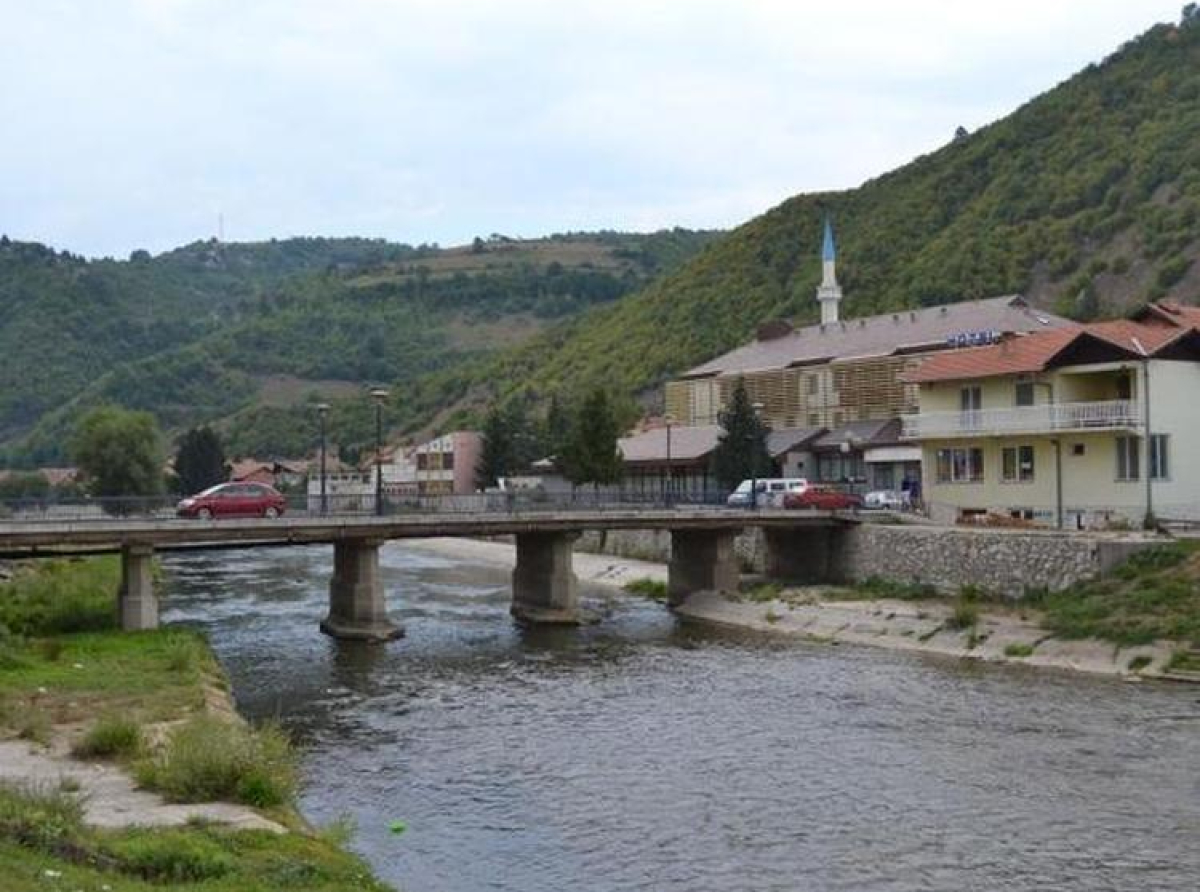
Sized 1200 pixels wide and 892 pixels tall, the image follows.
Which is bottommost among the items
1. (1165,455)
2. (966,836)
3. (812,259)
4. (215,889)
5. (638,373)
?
(966,836)

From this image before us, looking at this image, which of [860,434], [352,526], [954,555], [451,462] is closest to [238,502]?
[352,526]

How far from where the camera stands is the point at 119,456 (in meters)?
116

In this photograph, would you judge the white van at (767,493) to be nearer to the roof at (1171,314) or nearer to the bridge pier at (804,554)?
the bridge pier at (804,554)

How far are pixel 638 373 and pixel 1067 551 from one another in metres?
99.3

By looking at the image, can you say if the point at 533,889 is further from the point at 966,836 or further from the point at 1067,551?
the point at 1067,551

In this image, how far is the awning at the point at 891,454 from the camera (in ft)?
259

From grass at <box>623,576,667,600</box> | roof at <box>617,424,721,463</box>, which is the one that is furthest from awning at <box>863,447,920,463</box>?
grass at <box>623,576,667,600</box>

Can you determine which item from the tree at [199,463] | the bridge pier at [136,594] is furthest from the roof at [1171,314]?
the tree at [199,463]

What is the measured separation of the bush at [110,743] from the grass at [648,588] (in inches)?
1699

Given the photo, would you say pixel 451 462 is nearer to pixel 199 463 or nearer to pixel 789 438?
pixel 199 463

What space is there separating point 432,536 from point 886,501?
24229mm

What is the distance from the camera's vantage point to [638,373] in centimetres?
14775

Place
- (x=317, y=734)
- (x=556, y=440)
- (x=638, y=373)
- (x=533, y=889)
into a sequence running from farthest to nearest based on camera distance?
(x=638, y=373) < (x=556, y=440) < (x=317, y=734) < (x=533, y=889)

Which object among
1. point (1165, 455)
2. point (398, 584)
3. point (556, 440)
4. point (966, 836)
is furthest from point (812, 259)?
point (966, 836)
